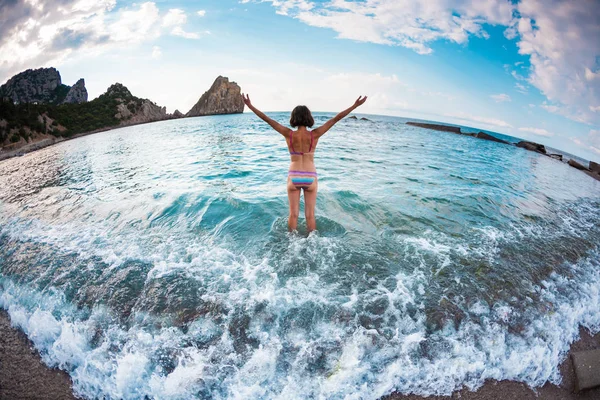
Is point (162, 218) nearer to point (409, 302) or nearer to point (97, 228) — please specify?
point (97, 228)

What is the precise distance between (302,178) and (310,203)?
59 cm

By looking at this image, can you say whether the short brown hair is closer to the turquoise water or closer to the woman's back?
the woman's back

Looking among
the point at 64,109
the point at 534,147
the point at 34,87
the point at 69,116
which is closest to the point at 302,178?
the point at 534,147

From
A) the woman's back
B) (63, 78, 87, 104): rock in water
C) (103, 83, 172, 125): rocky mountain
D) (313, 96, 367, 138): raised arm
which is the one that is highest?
(63, 78, 87, 104): rock in water

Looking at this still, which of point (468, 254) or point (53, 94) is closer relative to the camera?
point (468, 254)

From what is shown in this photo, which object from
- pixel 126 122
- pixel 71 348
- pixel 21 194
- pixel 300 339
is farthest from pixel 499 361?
pixel 126 122

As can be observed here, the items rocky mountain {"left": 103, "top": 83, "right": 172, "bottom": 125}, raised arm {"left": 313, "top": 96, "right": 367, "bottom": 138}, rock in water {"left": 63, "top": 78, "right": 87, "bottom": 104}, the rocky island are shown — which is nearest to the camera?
raised arm {"left": 313, "top": 96, "right": 367, "bottom": 138}

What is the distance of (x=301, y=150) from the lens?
5051 millimetres

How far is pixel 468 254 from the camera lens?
5.24m

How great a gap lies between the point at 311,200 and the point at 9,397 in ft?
15.2

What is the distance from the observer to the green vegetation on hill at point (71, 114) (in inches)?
1203

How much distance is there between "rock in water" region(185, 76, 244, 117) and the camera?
105m

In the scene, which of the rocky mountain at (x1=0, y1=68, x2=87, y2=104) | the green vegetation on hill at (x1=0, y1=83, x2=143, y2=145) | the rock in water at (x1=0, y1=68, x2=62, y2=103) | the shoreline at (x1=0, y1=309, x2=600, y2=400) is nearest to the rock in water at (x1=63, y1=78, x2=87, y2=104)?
the rocky mountain at (x1=0, y1=68, x2=87, y2=104)

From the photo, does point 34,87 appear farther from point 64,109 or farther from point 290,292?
point 290,292
